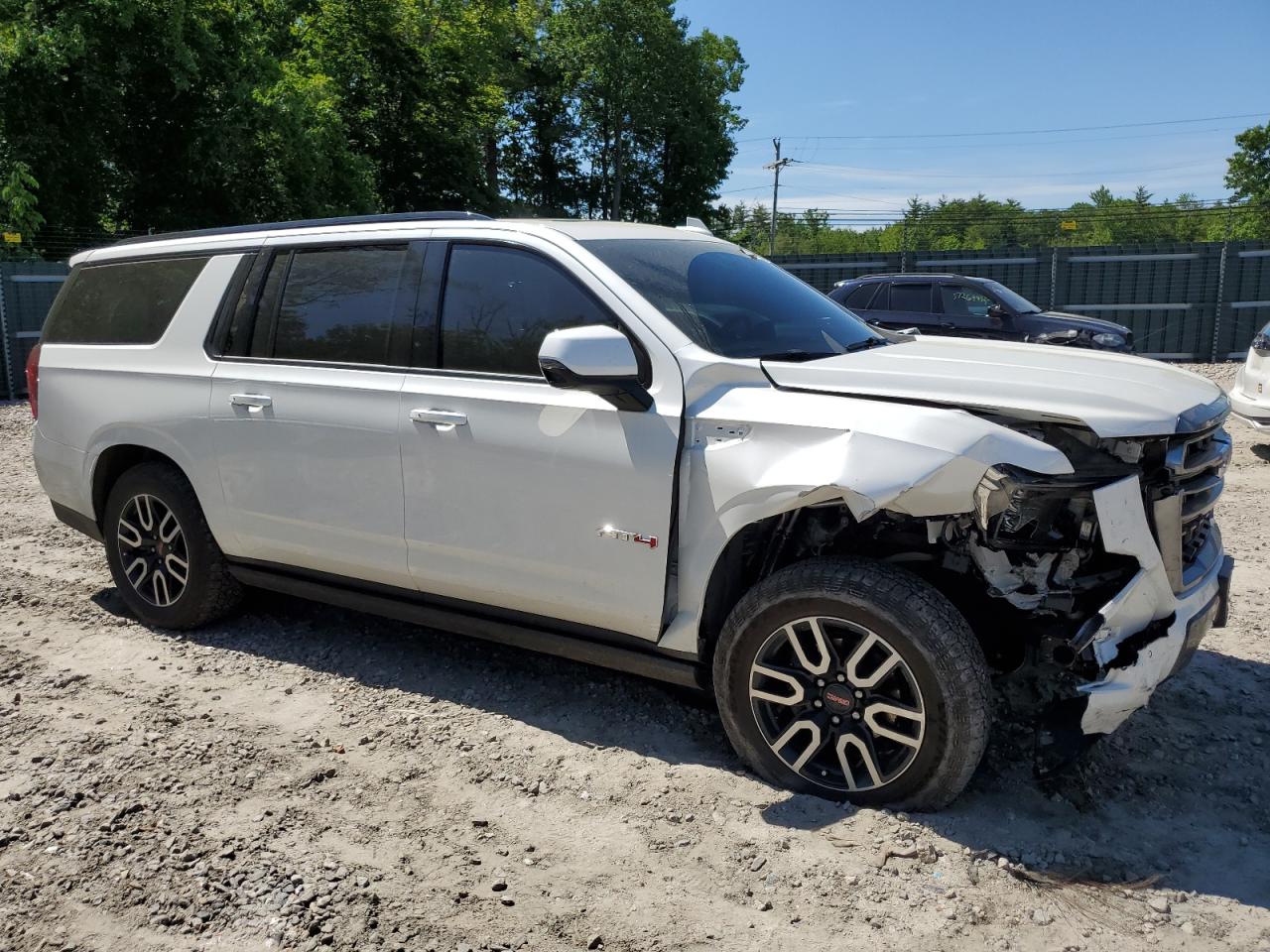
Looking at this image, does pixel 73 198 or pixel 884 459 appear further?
pixel 73 198

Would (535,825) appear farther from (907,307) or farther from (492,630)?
(907,307)

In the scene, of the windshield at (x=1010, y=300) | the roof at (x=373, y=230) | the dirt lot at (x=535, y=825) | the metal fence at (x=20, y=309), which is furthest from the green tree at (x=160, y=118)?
the dirt lot at (x=535, y=825)

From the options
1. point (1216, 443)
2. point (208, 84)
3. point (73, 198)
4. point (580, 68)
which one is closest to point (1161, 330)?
point (1216, 443)

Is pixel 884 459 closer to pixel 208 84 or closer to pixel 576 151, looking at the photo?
pixel 208 84

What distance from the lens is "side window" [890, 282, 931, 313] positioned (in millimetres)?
14125

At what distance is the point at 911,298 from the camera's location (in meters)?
14.2

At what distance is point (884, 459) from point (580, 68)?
48.2 meters

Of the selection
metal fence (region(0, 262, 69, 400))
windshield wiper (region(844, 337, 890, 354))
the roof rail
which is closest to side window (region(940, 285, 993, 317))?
windshield wiper (region(844, 337, 890, 354))

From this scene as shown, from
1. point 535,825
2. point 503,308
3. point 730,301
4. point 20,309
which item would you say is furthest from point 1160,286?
point 20,309

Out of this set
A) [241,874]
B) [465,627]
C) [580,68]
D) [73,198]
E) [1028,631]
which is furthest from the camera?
[580,68]

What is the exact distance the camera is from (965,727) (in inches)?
116

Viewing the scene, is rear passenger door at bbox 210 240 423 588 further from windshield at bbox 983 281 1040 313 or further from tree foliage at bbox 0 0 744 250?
tree foliage at bbox 0 0 744 250

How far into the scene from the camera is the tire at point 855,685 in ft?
9.70

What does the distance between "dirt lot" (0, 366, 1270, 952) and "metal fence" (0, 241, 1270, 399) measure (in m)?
16.9
